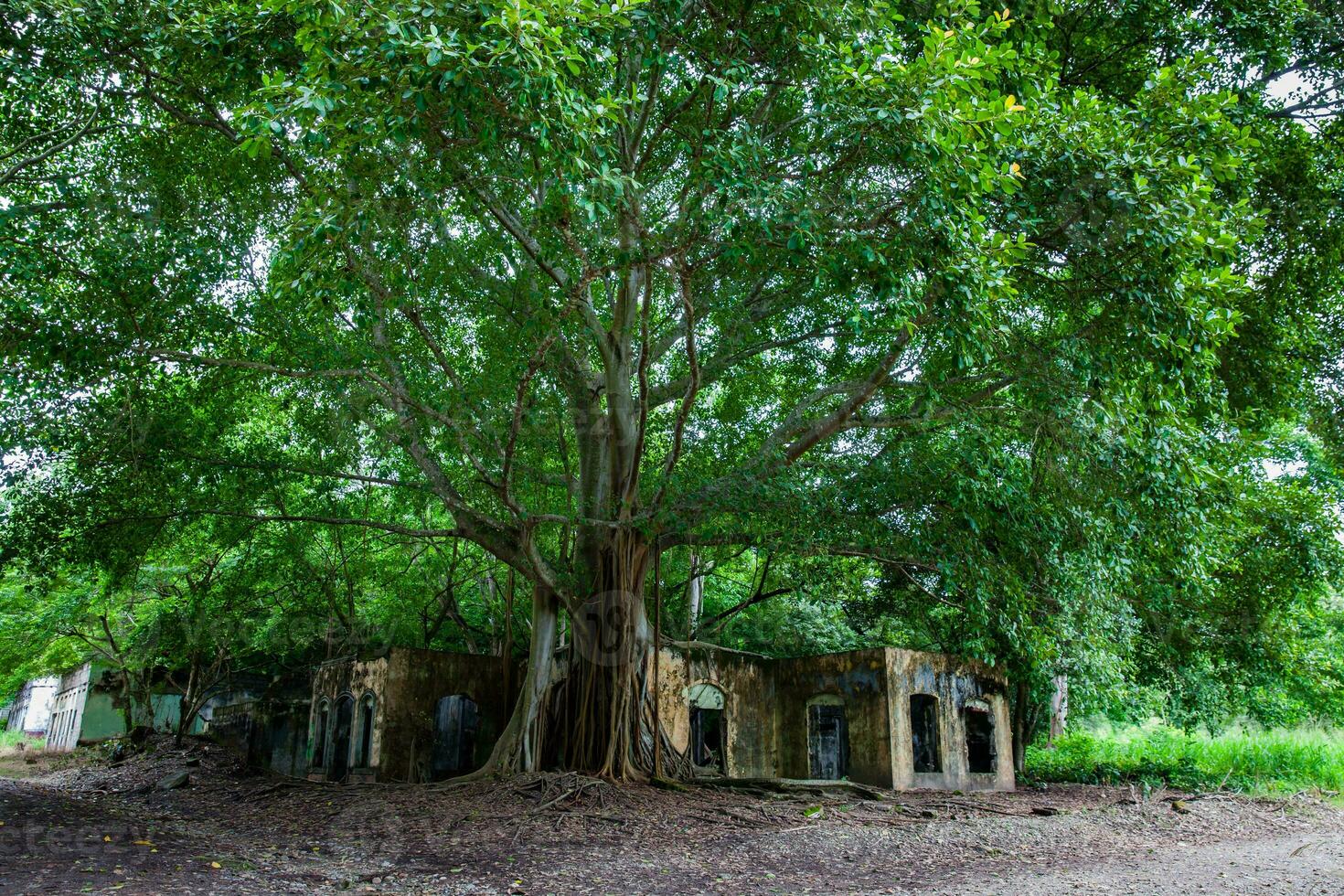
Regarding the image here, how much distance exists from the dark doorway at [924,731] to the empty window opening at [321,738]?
356 inches

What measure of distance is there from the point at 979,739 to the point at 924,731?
132 cm

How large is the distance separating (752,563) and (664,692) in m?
5.75

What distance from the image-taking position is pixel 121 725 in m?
23.3

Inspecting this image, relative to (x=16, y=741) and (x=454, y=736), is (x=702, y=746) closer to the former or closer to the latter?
(x=454, y=736)

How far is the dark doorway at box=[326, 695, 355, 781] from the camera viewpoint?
46.4 feet

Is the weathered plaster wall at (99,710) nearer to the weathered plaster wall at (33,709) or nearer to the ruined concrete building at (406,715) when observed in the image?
the weathered plaster wall at (33,709)

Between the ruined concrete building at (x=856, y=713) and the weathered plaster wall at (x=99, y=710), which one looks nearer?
the ruined concrete building at (x=856, y=713)

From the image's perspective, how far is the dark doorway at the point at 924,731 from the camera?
12992 mm

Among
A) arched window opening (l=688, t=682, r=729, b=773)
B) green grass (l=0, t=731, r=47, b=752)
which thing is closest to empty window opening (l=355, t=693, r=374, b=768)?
arched window opening (l=688, t=682, r=729, b=773)

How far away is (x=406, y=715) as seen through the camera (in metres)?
12.9

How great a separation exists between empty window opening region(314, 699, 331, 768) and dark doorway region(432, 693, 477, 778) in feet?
5.90

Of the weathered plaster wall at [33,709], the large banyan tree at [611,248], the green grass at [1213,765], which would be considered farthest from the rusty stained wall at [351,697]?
the weathered plaster wall at [33,709]

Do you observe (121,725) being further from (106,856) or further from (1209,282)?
(1209,282)

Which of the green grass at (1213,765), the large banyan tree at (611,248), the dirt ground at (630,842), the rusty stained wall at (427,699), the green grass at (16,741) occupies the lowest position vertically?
the green grass at (16,741)
